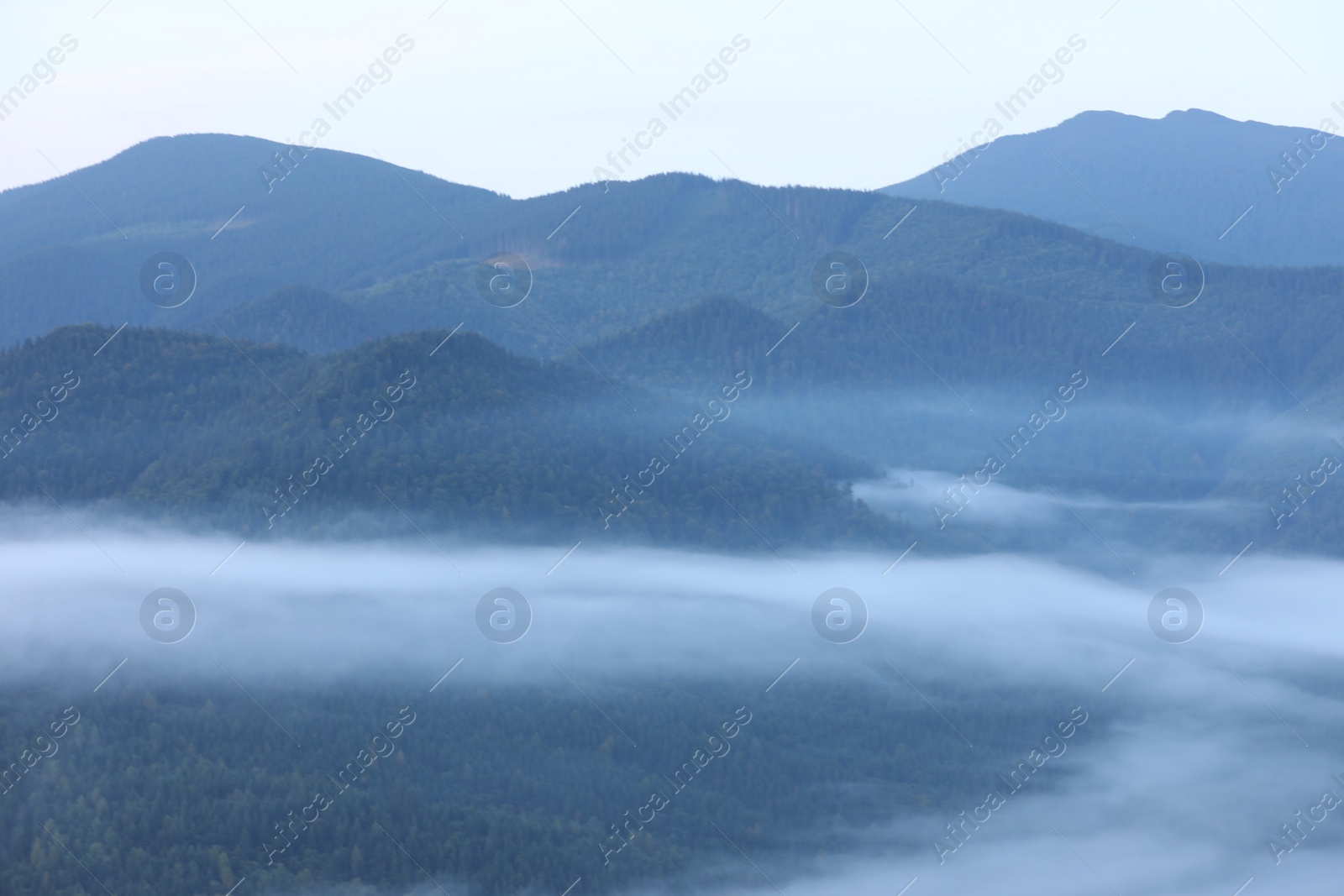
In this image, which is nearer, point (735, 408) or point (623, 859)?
point (623, 859)

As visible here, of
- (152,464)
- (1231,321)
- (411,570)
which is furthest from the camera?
(1231,321)

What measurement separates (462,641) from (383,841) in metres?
25.1

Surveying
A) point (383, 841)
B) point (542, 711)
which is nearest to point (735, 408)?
point (542, 711)

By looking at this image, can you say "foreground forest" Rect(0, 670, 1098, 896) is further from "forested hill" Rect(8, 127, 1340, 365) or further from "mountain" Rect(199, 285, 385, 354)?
"forested hill" Rect(8, 127, 1340, 365)

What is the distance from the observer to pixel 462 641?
82.8 metres

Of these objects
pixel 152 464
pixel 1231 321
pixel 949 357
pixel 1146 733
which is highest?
pixel 1231 321

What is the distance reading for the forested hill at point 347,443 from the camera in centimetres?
7900

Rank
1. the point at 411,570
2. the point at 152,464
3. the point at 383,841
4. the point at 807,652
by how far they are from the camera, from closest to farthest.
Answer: the point at 383,841 < the point at 152,464 < the point at 411,570 < the point at 807,652

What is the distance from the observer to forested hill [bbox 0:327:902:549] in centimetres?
7900

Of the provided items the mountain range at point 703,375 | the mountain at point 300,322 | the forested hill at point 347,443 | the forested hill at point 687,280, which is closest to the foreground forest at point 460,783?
the forested hill at point 347,443

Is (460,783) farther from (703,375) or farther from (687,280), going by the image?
(687,280)

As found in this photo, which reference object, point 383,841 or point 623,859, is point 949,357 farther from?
point 383,841

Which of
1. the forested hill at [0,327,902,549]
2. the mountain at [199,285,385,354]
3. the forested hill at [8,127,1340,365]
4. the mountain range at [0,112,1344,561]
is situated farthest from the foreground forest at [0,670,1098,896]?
the forested hill at [8,127,1340,365]

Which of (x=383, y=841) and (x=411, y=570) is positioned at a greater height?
(x=411, y=570)
